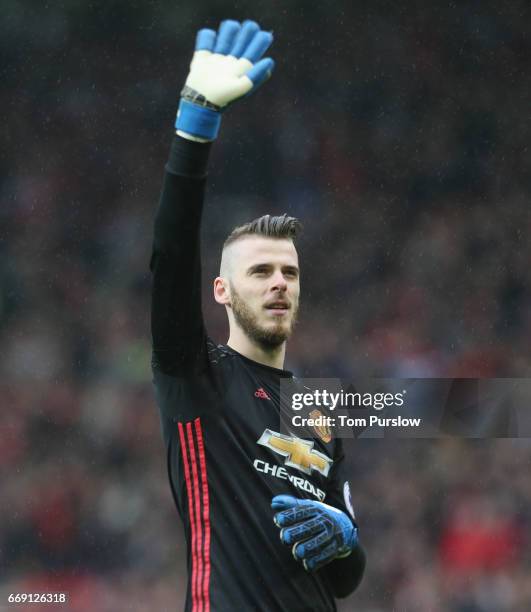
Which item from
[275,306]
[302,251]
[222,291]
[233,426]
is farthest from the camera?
[302,251]

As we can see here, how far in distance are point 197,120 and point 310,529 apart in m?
1.12

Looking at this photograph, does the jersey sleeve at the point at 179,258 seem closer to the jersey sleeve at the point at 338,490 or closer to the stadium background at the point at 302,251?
the jersey sleeve at the point at 338,490

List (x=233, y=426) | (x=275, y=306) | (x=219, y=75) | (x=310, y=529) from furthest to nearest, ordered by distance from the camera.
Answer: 1. (x=275, y=306)
2. (x=233, y=426)
3. (x=310, y=529)
4. (x=219, y=75)

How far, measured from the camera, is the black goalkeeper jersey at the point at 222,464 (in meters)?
2.46

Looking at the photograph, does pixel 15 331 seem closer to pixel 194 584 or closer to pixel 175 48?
pixel 175 48

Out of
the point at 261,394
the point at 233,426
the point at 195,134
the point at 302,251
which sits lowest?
the point at 233,426

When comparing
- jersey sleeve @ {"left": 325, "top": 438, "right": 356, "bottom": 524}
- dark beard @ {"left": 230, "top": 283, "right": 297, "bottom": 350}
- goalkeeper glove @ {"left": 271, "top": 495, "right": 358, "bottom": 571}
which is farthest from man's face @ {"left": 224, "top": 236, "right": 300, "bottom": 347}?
goalkeeper glove @ {"left": 271, "top": 495, "right": 358, "bottom": 571}

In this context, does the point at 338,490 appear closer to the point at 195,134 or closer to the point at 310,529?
the point at 310,529

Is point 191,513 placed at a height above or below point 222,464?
below

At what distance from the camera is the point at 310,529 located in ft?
8.32

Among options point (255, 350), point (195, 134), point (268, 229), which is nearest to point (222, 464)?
point (255, 350)

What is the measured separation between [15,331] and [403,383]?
10.2 ft

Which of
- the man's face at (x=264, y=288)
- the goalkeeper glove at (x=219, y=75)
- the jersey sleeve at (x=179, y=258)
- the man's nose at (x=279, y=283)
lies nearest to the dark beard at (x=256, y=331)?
the man's face at (x=264, y=288)

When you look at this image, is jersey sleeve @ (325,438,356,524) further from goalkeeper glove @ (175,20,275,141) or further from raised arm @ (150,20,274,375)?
goalkeeper glove @ (175,20,275,141)
